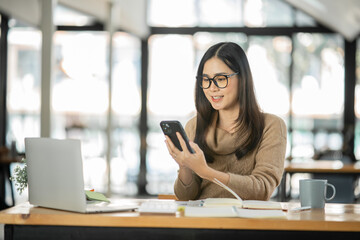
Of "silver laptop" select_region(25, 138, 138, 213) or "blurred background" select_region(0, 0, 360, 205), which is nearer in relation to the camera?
"silver laptop" select_region(25, 138, 138, 213)

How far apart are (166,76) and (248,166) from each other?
277 inches

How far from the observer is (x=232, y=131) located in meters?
2.63

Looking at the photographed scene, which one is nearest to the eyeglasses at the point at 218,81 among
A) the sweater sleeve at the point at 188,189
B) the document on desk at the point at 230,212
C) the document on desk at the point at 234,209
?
the sweater sleeve at the point at 188,189

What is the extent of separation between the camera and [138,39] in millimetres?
9516

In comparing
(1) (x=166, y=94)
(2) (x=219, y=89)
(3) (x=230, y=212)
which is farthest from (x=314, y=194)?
(1) (x=166, y=94)

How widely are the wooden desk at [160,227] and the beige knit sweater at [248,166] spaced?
0.42 meters

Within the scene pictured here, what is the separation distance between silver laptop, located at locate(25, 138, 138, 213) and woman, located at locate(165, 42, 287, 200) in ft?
2.02

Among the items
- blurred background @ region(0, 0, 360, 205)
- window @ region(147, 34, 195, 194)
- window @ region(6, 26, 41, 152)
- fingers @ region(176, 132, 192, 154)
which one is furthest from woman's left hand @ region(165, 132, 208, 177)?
window @ region(147, 34, 195, 194)

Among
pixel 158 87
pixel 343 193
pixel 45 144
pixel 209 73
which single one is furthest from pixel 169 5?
pixel 45 144

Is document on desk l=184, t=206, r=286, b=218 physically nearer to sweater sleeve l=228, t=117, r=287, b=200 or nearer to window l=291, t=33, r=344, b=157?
sweater sleeve l=228, t=117, r=287, b=200

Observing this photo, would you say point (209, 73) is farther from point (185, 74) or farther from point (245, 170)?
point (185, 74)

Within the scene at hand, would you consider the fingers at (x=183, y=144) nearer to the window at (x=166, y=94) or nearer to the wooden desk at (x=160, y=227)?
the wooden desk at (x=160, y=227)

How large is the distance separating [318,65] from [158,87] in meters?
2.72

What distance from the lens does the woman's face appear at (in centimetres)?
247
